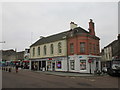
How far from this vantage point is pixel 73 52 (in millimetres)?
29953

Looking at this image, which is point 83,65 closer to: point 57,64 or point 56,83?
point 57,64

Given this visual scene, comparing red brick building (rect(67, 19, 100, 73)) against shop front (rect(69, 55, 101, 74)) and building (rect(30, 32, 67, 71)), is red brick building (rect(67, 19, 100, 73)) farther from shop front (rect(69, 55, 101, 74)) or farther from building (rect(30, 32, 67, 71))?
building (rect(30, 32, 67, 71))

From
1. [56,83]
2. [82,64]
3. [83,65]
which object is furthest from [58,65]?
[56,83]

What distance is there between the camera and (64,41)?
32.0m

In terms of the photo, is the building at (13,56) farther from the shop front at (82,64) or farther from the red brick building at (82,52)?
the shop front at (82,64)

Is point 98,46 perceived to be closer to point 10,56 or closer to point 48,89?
point 48,89

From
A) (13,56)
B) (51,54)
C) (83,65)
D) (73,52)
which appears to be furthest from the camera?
(13,56)

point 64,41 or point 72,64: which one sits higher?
point 64,41

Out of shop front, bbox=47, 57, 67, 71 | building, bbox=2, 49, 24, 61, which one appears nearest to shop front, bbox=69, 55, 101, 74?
shop front, bbox=47, 57, 67, 71

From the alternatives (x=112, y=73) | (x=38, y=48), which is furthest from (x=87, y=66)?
(x=38, y=48)

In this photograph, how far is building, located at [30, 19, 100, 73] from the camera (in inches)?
1137

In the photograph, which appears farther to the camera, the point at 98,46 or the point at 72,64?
the point at 98,46

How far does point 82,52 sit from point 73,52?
1827 mm

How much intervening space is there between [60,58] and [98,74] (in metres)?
9.66
